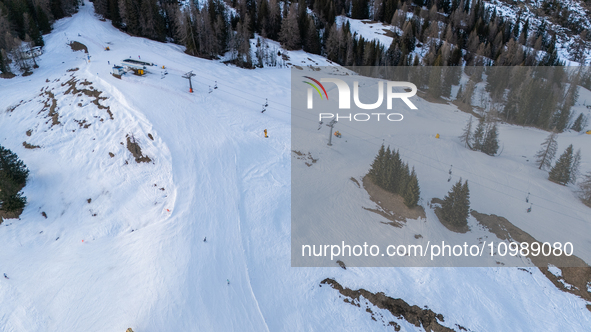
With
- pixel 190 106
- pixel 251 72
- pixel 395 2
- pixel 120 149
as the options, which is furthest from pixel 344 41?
pixel 120 149

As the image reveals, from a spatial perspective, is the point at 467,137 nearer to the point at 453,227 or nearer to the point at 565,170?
the point at 565,170

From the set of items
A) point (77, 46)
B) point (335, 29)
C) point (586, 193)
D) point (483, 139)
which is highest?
point (335, 29)

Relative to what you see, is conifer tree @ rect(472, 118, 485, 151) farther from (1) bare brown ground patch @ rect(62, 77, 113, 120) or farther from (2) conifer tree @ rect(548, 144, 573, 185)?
(1) bare brown ground patch @ rect(62, 77, 113, 120)

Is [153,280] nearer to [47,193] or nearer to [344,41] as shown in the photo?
[47,193]

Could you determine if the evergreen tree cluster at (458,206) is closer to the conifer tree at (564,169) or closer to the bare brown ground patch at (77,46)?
the conifer tree at (564,169)

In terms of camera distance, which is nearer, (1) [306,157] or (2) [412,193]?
(2) [412,193]

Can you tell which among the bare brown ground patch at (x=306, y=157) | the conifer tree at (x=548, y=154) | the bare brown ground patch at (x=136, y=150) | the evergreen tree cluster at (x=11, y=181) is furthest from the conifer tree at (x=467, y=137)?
the evergreen tree cluster at (x=11, y=181)

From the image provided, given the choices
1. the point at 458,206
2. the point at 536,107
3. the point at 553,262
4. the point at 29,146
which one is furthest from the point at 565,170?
the point at 29,146
